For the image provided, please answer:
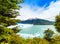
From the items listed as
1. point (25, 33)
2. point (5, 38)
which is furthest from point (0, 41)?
point (25, 33)

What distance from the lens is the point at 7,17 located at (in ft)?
35.0

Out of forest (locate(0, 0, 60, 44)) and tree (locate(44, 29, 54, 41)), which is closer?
forest (locate(0, 0, 60, 44))

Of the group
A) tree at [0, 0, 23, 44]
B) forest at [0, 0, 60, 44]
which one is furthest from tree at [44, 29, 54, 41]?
tree at [0, 0, 23, 44]

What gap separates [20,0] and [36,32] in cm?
1175

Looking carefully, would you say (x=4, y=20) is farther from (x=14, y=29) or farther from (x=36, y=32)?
(x=36, y=32)

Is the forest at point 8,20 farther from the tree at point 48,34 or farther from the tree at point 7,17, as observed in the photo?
the tree at point 48,34

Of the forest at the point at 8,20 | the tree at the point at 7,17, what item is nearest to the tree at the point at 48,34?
the forest at the point at 8,20

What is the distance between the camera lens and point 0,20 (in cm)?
1060

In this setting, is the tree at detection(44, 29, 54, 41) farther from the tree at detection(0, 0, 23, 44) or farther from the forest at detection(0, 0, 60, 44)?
the tree at detection(0, 0, 23, 44)

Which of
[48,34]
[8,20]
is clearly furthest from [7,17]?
[48,34]

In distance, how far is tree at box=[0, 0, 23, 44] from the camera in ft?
34.4

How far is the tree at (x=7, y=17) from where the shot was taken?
1049cm

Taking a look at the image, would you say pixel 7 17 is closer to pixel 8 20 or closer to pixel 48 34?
pixel 8 20

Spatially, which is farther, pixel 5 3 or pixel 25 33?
pixel 25 33
